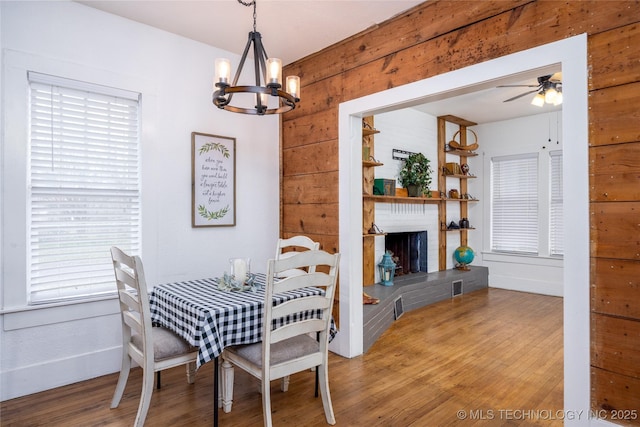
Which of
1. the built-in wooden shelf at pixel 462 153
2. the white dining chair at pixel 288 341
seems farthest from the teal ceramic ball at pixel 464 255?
the white dining chair at pixel 288 341

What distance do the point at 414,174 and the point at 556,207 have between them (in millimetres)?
2359

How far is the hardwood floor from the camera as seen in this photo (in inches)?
89.0

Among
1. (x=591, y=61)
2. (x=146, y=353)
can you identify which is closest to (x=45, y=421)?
(x=146, y=353)

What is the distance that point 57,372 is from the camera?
2.70 metres

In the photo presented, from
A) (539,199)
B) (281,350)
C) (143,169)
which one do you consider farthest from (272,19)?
(539,199)

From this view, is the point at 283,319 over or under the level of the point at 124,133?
under

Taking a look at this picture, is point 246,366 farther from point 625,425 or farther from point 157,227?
point 625,425

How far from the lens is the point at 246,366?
2.14m

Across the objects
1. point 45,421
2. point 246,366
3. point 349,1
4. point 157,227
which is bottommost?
point 45,421

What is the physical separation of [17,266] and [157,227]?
0.96 m

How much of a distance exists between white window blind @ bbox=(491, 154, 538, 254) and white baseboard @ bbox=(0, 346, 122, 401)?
5.79 metres

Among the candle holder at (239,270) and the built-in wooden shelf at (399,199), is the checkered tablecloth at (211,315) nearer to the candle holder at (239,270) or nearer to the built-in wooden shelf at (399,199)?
the candle holder at (239,270)

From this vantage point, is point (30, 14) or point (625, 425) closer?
point (625, 425)

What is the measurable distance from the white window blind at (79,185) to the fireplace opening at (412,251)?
3729 millimetres
